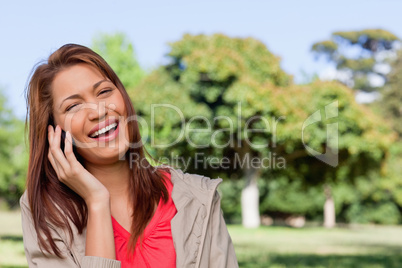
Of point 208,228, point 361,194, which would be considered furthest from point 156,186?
point 361,194

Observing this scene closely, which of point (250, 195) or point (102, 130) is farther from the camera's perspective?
point (250, 195)

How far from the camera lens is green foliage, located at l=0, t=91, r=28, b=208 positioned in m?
22.5

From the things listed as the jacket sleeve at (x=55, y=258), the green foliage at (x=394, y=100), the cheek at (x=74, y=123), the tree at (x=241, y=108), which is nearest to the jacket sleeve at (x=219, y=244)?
the jacket sleeve at (x=55, y=258)

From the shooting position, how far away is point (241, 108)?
70.5 feet

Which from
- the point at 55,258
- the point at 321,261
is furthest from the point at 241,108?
the point at 55,258

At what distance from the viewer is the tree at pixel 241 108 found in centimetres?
2150

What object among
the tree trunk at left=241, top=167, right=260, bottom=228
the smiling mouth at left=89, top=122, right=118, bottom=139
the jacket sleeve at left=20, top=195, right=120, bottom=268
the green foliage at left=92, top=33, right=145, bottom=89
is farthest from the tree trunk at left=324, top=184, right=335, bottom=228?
the jacket sleeve at left=20, top=195, right=120, bottom=268

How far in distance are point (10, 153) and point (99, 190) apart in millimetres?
24040

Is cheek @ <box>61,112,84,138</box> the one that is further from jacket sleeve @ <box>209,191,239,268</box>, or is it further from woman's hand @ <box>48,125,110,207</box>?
jacket sleeve @ <box>209,191,239,268</box>

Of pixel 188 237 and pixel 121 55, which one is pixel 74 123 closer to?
pixel 188 237

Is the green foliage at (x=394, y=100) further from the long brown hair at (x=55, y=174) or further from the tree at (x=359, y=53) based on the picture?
the long brown hair at (x=55, y=174)

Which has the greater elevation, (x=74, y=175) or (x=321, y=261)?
(x=74, y=175)

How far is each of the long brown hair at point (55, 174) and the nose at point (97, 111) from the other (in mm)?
114

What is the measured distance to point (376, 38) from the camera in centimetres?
5150
